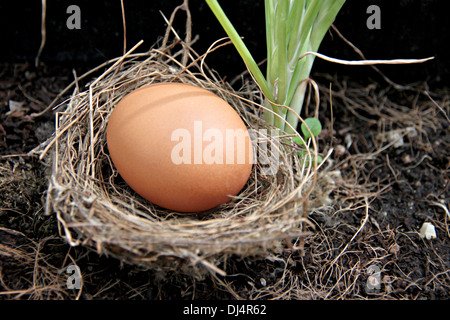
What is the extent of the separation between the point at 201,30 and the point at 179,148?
0.68 meters

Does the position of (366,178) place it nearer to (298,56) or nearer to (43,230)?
(298,56)

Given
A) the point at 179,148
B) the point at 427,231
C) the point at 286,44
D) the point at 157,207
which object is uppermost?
the point at 286,44

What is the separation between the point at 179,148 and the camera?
3.44 ft

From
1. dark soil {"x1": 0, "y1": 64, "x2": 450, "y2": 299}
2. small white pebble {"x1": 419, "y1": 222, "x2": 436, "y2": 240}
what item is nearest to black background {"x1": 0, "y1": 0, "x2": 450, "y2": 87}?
dark soil {"x1": 0, "y1": 64, "x2": 450, "y2": 299}

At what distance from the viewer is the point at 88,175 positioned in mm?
1119

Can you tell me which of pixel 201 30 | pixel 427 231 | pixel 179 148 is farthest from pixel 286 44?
pixel 427 231

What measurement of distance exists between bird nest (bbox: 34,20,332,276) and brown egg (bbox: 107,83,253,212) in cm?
7

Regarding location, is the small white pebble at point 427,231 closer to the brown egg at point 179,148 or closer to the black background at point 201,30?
the brown egg at point 179,148

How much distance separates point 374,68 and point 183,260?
1.20m

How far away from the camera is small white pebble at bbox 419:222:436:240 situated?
1.30 metres

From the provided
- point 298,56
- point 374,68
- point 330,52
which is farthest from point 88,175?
point 374,68

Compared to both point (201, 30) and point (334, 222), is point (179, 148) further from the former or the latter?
point (201, 30)

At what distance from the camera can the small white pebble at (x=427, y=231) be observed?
130cm

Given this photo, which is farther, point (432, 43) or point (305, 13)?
point (432, 43)
